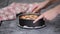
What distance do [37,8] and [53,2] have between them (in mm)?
184

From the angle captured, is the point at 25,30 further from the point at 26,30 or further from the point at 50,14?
the point at 50,14

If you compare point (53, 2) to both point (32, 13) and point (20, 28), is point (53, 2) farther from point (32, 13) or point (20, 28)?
point (20, 28)

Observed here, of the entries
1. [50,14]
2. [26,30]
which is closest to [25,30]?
[26,30]

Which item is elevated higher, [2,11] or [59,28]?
[2,11]

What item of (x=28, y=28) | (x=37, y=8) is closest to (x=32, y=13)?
(x=37, y=8)

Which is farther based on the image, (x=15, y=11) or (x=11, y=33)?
(x=15, y=11)

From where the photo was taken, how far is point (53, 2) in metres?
1.38

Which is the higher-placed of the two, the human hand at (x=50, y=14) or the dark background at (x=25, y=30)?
the human hand at (x=50, y=14)

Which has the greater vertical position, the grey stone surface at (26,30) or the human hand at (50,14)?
the human hand at (50,14)

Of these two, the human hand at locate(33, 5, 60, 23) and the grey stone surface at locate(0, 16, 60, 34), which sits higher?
the human hand at locate(33, 5, 60, 23)

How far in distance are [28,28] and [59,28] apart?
7.4 inches

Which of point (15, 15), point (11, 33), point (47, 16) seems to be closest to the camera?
point (11, 33)

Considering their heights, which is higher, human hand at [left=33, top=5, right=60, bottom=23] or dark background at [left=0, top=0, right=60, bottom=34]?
human hand at [left=33, top=5, right=60, bottom=23]

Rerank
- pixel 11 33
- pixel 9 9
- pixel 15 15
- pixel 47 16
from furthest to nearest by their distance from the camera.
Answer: pixel 9 9, pixel 15 15, pixel 47 16, pixel 11 33
